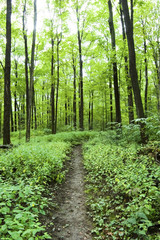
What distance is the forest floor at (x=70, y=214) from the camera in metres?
3.43

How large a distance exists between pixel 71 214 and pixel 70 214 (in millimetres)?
28

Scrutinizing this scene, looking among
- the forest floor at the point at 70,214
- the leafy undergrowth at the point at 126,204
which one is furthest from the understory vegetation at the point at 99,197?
the forest floor at the point at 70,214

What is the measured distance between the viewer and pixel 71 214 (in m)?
4.20

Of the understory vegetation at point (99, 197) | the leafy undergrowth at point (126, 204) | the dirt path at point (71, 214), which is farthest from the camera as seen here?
the dirt path at point (71, 214)

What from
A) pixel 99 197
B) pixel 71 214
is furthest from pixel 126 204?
pixel 71 214

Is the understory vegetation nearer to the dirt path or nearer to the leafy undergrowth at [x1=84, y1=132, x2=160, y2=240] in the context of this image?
the leafy undergrowth at [x1=84, y1=132, x2=160, y2=240]

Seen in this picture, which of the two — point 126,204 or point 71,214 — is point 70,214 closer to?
point 71,214

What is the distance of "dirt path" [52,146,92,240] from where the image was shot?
343 cm

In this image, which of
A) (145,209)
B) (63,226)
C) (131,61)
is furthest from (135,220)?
(131,61)

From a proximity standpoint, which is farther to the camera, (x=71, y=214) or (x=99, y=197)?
(x=99, y=197)

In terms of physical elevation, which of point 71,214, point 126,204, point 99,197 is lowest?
point 71,214

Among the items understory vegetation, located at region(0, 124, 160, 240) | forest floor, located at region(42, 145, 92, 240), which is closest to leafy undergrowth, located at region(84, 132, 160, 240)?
understory vegetation, located at region(0, 124, 160, 240)

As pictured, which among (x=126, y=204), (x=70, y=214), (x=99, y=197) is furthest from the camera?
(x=99, y=197)

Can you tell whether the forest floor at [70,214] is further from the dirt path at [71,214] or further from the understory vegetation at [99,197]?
the understory vegetation at [99,197]
